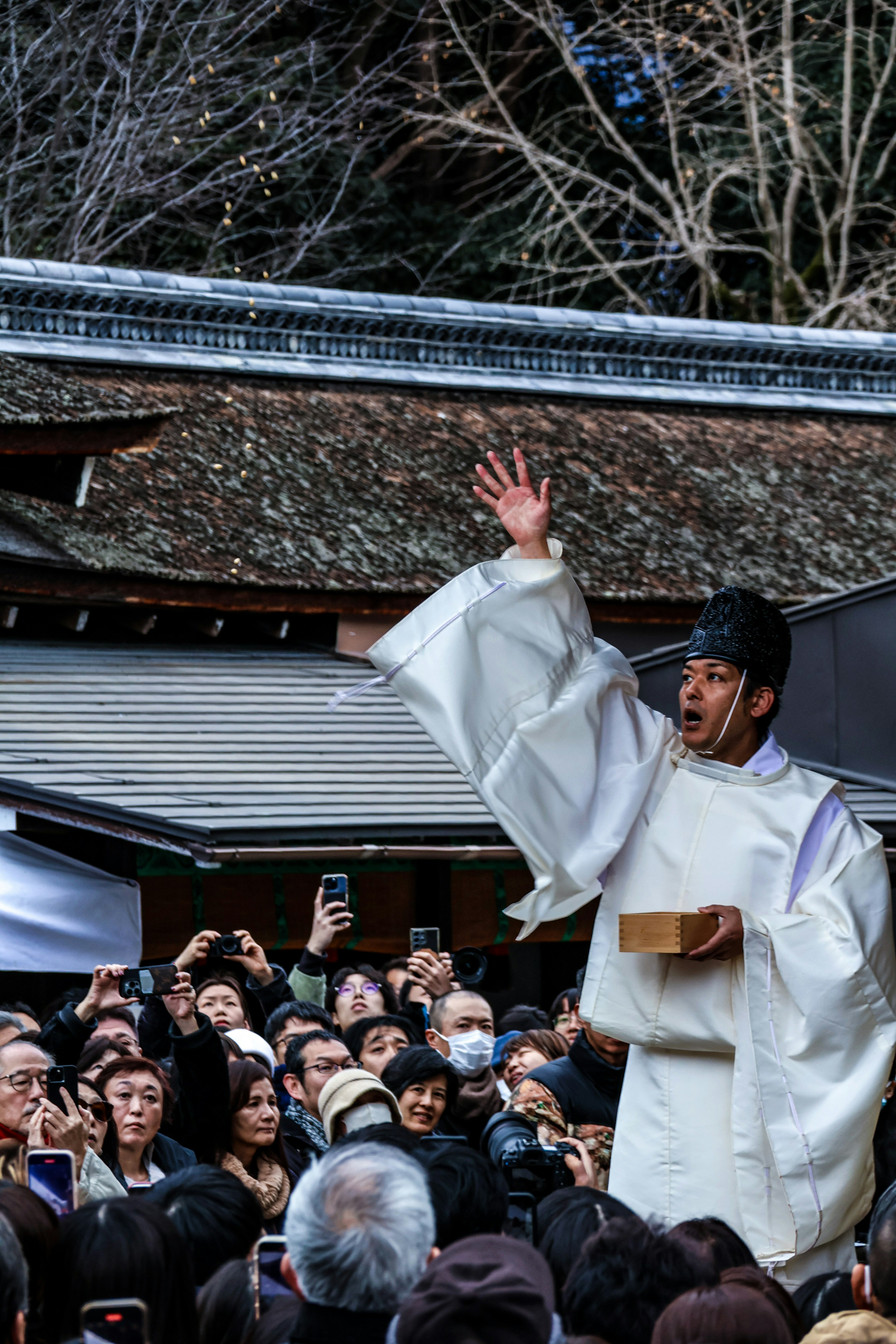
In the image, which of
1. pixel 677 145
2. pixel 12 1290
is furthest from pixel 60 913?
pixel 677 145

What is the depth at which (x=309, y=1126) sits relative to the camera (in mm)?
4969

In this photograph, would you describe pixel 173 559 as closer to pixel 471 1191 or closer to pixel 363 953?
pixel 363 953

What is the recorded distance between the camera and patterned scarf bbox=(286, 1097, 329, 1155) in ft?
16.1

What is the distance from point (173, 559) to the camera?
29.8 feet

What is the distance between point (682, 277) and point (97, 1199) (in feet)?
60.2

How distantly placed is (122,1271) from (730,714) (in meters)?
1.84

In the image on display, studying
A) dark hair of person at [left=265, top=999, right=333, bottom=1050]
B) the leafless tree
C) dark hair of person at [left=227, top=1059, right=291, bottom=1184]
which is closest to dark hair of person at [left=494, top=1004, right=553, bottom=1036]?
dark hair of person at [left=265, top=999, right=333, bottom=1050]

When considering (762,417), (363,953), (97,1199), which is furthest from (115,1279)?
(762,417)

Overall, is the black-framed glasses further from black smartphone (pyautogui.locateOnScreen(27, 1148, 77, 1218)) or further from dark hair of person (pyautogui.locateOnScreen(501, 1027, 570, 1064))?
dark hair of person (pyautogui.locateOnScreen(501, 1027, 570, 1064))

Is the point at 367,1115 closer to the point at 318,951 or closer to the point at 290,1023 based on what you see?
the point at 290,1023

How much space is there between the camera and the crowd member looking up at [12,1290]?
2549 mm

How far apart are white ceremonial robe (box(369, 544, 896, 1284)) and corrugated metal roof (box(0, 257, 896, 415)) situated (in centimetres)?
735

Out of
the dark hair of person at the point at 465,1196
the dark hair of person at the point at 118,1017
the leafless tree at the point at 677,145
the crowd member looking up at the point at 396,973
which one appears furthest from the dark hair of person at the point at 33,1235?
the leafless tree at the point at 677,145

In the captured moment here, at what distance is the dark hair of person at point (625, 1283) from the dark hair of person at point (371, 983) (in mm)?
3577
